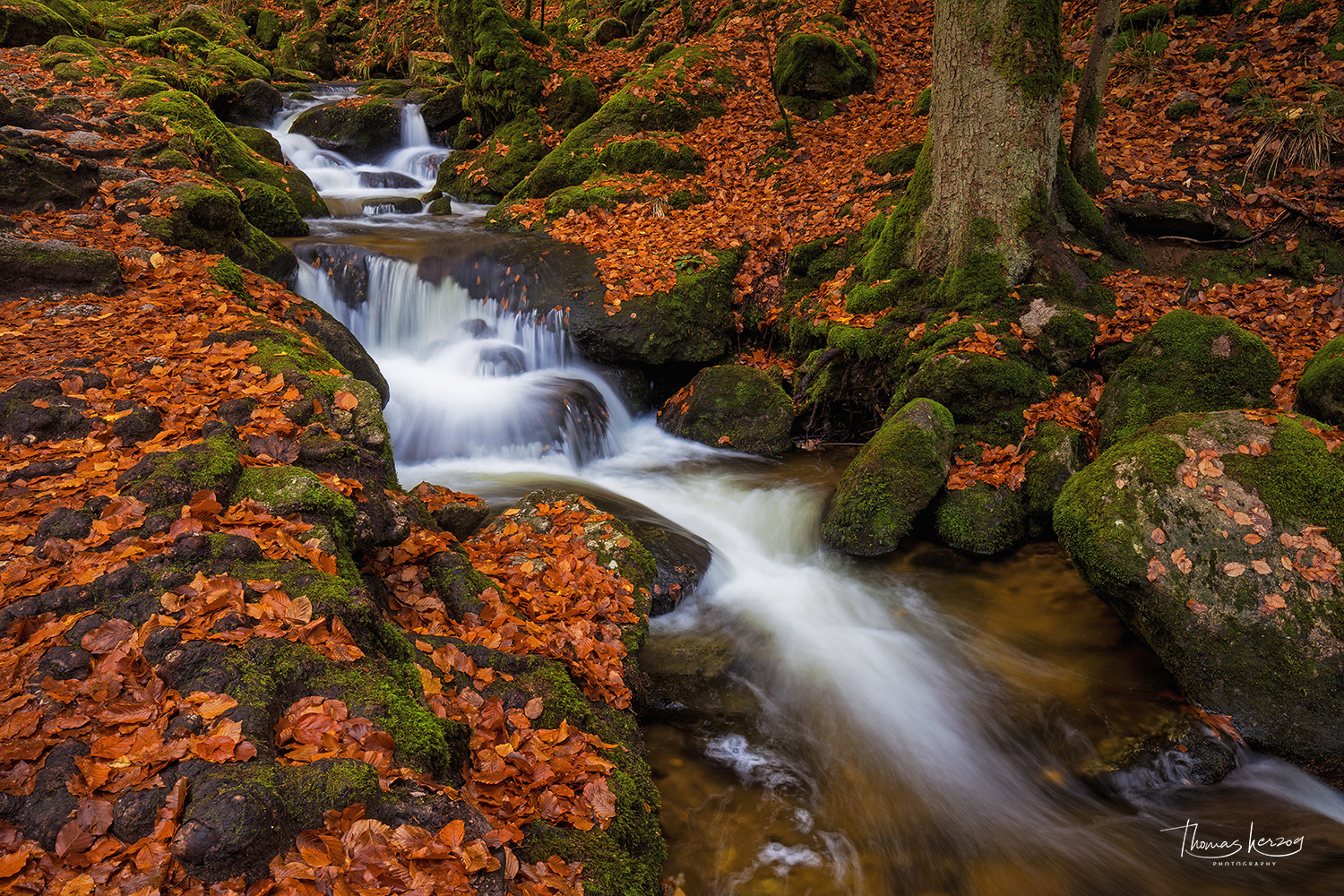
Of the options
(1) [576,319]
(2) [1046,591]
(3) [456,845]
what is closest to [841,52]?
(1) [576,319]

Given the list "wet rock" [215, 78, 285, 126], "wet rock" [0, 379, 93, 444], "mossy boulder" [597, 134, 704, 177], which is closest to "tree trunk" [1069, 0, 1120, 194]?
"mossy boulder" [597, 134, 704, 177]

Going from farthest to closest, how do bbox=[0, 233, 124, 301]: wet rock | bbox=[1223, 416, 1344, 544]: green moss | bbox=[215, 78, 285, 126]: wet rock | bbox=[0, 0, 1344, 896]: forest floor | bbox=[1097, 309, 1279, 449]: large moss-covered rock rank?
→ bbox=[215, 78, 285, 126]: wet rock → bbox=[1097, 309, 1279, 449]: large moss-covered rock → bbox=[0, 233, 124, 301]: wet rock → bbox=[1223, 416, 1344, 544]: green moss → bbox=[0, 0, 1344, 896]: forest floor

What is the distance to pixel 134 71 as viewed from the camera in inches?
448

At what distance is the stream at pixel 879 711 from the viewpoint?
143 inches

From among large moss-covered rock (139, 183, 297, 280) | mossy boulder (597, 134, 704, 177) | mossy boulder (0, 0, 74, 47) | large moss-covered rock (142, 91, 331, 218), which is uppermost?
mossy boulder (0, 0, 74, 47)

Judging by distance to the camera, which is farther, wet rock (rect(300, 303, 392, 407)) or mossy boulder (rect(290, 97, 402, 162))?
mossy boulder (rect(290, 97, 402, 162))

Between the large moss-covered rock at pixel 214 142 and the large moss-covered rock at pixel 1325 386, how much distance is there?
40.7 feet

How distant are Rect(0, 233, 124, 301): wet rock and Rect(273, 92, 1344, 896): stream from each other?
2953 mm

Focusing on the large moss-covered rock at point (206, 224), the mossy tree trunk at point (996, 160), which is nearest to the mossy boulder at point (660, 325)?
the mossy tree trunk at point (996, 160)

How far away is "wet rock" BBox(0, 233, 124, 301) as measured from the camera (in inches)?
210

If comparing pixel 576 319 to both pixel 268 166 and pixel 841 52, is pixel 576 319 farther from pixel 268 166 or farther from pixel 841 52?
pixel 841 52

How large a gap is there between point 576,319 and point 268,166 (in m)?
6.11

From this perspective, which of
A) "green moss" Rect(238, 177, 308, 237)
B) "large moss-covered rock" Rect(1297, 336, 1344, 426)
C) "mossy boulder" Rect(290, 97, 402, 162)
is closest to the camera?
"large moss-covered rock" Rect(1297, 336, 1344, 426)
